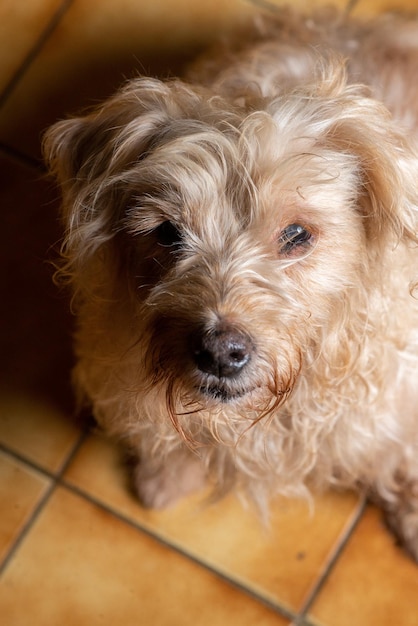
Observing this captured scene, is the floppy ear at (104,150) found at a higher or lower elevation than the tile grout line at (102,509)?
higher

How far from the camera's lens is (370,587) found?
187cm

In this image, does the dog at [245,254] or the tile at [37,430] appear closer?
the dog at [245,254]

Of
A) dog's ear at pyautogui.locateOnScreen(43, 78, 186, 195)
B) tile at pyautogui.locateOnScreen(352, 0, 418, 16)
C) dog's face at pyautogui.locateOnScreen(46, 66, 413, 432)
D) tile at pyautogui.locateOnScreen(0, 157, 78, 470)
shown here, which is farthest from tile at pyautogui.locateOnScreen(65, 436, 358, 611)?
tile at pyautogui.locateOnScreen(352, 0, 418, 16)

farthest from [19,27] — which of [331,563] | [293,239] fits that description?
[331,563]

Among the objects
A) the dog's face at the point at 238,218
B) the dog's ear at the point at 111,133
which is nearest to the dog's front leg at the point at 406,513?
the dog's face at the point at 238,218

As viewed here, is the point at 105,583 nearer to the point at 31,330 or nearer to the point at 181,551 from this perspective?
the point at 181,551

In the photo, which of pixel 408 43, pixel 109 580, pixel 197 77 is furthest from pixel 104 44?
pixel 109 580

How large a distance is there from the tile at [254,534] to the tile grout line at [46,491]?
0.03 m

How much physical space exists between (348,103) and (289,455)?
2.36 feet

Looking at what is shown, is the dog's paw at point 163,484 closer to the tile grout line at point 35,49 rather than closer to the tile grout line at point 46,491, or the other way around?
the tile grout line at point 46,491

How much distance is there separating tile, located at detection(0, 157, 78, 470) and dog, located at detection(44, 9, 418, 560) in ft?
1.49

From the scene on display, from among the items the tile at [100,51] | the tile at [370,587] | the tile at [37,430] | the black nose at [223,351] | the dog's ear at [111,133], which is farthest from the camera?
the tile at [100,51]

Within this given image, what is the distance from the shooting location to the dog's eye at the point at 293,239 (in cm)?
129

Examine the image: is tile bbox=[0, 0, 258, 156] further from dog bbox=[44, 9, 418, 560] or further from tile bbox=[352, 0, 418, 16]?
dog bbox=[44, 9, 418, 560]
